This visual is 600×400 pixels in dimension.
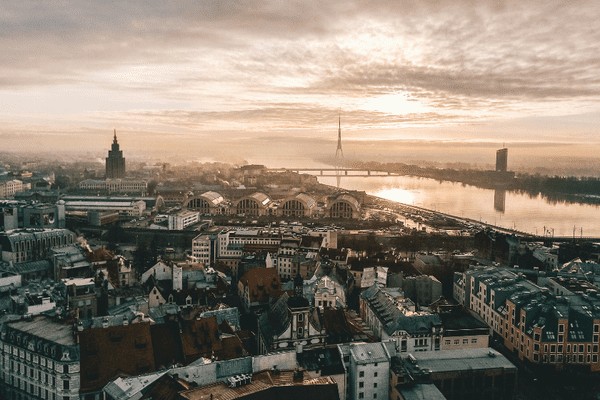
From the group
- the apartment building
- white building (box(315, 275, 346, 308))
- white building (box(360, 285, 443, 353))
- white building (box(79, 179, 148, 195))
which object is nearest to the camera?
white building (box(360, 285, 443, 353))

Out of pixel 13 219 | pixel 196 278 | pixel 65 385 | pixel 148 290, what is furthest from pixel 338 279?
pixel 13 219

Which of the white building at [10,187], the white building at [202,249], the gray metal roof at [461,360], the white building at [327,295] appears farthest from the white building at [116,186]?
the gray metal roof at [461,360]

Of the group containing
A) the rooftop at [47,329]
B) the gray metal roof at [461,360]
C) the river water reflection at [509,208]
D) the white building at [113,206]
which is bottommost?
the river water reflection at [509,208]

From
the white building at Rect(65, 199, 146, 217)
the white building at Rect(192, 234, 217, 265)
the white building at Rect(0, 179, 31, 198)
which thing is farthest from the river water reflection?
the white building at Rect(0, 179, 31, 198)

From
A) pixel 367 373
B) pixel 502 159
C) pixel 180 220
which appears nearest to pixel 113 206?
pixel 180 220

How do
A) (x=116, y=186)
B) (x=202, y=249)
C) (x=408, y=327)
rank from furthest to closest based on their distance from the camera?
(x=116, y=186) → (x=202, y=249) → (x=408, y=327)

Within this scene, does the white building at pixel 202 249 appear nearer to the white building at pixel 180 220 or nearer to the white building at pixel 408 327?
the white building at pixel 180 220

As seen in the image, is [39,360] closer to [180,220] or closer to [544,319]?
[544,319]

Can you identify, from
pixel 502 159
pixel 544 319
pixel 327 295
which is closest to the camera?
pixel 544 319

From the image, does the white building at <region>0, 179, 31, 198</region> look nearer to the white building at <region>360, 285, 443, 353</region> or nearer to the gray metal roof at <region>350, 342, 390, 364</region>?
the white building at <region>360, 285, 443, 353</region>
